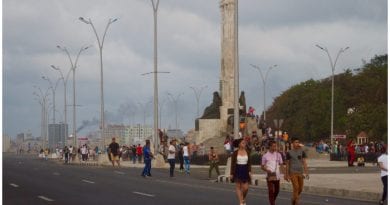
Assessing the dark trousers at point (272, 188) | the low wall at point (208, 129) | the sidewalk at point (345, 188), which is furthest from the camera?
the low wall at point (208, 129)

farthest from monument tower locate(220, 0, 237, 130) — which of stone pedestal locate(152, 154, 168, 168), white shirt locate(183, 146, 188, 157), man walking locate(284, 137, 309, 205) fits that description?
man walking locate(284, 137, 309, 205)

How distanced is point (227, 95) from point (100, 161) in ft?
83.0

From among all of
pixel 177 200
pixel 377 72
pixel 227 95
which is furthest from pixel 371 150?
pixel 377 72

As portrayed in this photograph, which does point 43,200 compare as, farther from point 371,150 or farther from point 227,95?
point 227,95

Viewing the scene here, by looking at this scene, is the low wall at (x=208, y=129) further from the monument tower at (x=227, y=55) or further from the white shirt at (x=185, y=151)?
the white shirt at (x=185, y=151)

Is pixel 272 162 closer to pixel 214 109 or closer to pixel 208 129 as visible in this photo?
pixel 208 129

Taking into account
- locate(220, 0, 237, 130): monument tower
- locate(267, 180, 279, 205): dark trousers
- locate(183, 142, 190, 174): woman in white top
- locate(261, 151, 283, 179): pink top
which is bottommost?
locate(183, 142, 190, 174): woman in white top

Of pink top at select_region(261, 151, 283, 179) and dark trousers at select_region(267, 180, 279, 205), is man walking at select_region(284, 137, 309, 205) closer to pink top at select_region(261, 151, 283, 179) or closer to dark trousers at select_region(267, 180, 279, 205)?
dark trousers at select_region(267, 180, 279, 205)

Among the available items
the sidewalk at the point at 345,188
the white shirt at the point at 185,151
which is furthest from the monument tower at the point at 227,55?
the sidewalk at the point at 345,188

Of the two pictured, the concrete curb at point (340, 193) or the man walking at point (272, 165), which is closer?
the man walking at point (272, 165)

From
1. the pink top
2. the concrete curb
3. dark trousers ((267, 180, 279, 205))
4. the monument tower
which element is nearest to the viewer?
the pink top

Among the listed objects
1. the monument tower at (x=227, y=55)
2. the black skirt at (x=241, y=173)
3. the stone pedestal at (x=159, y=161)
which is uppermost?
the monument tower at (x=227, y=55)

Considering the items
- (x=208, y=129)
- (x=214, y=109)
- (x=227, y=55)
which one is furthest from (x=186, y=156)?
(x=214, y=109)

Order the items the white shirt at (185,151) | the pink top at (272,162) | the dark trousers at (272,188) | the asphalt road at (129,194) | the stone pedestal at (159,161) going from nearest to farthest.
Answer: the pink top at (272,162) → the dark trousers at (272,188) → the asphalt road at (129,194) → the white shirt at (185,151) → the stone pedestal at (159,161)
